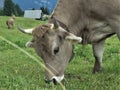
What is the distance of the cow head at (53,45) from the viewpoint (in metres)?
8.08

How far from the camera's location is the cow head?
26.5 ft

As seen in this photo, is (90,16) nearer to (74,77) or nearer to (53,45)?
(74,77)

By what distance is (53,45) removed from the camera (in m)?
8.20

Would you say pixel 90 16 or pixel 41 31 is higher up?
pixel 41 31

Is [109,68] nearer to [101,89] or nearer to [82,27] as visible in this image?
[82,27]

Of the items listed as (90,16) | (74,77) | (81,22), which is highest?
(90,16)

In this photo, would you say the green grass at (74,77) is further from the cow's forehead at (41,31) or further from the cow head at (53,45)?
the cow's forehead at (41,31)

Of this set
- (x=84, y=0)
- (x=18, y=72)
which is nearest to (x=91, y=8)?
(x=84, y=0)

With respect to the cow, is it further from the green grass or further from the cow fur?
the green grass

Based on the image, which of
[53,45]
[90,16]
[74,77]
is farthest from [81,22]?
[53,45]

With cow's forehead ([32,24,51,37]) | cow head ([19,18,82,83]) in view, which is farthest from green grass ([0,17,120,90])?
cow's forehead ([32,24,51,37])

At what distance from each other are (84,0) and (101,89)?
2790 millimetres

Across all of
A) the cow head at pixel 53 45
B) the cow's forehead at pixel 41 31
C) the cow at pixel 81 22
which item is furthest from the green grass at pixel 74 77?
the cow's forehead at pixel 41 31

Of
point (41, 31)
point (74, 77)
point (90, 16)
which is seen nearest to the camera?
point (41, 31)
